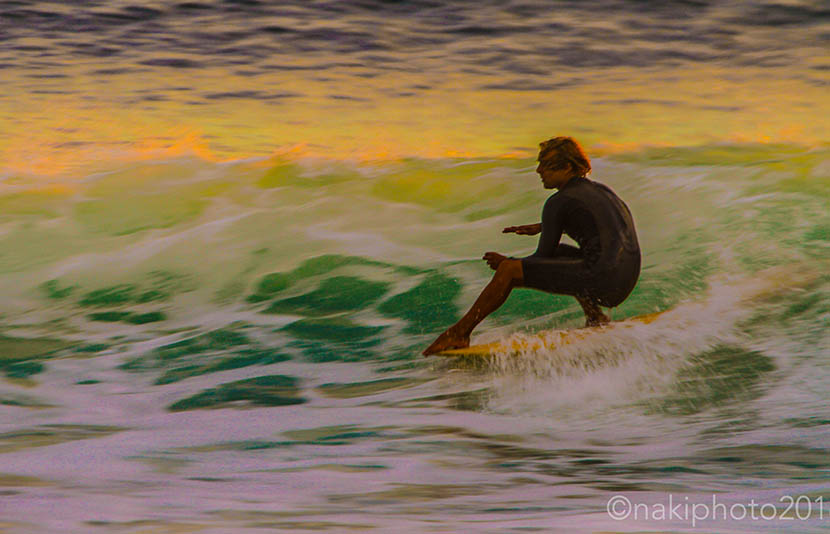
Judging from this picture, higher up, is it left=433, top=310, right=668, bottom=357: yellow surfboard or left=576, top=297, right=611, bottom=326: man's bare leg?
left=576, top=297, right=611, bottom=326: man's bare leg

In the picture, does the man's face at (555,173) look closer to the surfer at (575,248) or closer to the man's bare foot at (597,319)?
the surfer at (575,248)

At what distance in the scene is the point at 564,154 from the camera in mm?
6395

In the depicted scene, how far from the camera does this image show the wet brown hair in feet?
21.0

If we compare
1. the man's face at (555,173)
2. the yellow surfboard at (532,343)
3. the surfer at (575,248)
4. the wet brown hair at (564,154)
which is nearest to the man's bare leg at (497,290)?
the surfer at (575,248)

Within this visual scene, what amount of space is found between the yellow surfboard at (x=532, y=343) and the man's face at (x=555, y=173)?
105 centimetres

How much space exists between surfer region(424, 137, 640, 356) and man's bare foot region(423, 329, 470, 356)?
19cm

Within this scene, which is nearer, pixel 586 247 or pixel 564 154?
pixel 564 154

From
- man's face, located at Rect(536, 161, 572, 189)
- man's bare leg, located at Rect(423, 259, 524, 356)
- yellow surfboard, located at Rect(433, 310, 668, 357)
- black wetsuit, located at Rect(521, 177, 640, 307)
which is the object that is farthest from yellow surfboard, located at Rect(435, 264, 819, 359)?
man's face, located at Rect(536, 161, 572, 189)

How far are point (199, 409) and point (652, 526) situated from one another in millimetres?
3556

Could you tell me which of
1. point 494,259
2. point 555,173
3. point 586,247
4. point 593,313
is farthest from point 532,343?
point 555,173

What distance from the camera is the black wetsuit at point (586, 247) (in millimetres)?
6375

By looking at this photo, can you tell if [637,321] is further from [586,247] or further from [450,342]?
[450,342]

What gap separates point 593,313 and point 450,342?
867 mm

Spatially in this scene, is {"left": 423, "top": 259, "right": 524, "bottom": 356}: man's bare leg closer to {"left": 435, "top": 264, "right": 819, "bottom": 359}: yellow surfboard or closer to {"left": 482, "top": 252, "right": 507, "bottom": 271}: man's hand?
{"left": 482, "top": 252, "right": 507, "bottom": 271}: man's hand
